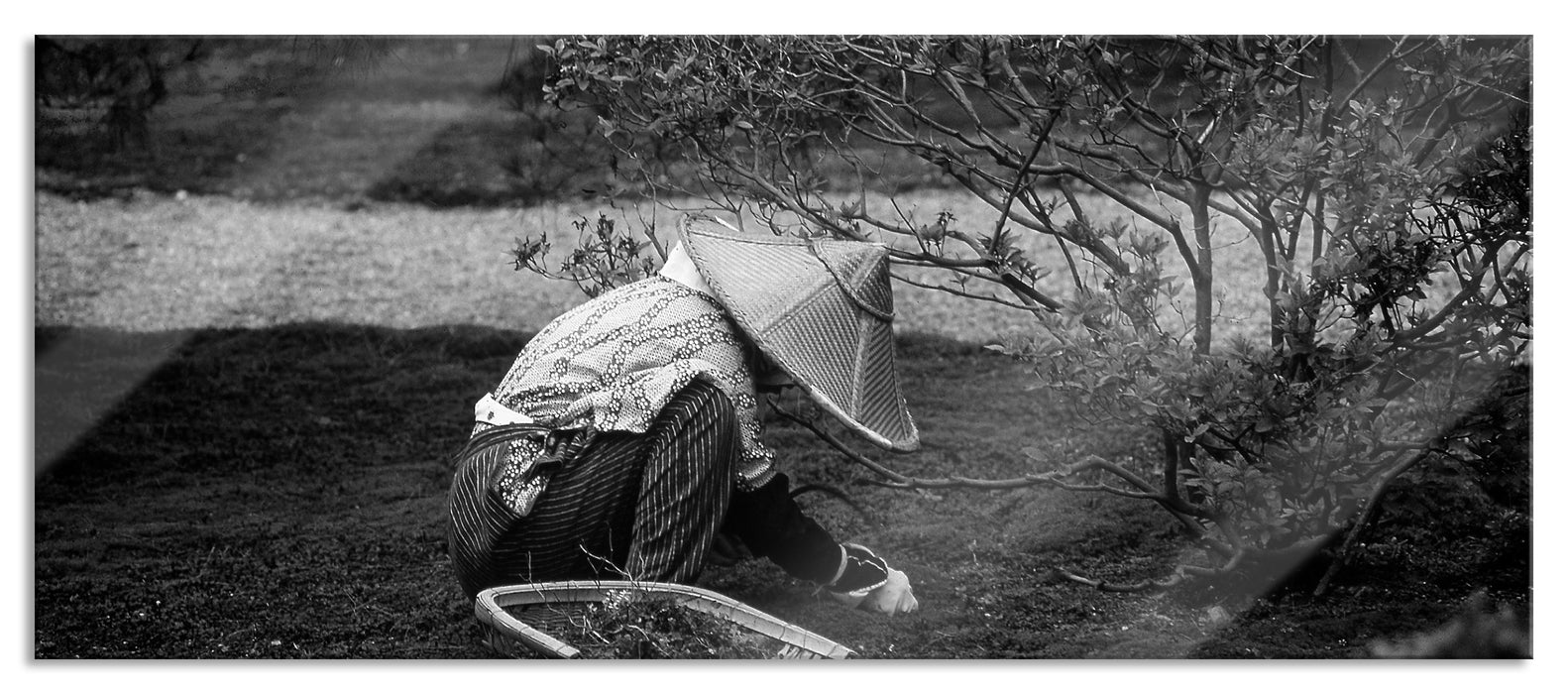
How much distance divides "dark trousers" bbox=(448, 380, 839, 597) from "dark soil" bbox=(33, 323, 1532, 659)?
1.20ft

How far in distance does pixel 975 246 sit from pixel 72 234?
2.05m

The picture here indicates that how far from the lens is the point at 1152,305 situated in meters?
2.33

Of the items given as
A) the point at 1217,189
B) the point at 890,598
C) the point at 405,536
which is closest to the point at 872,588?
the point at 890,598

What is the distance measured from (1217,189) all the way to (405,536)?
181 cm

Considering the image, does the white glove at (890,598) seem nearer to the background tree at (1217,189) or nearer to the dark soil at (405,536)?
the dark soil at (405,536)

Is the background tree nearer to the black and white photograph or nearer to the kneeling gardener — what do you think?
the black and white photograph

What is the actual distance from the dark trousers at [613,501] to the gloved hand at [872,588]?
0.98 feet

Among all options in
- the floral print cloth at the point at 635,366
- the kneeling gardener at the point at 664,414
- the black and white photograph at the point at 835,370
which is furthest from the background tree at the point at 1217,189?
the floral print cloth at the point at 635,366

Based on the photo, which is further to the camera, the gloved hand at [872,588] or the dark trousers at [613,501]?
the gloved hand at [872,588]

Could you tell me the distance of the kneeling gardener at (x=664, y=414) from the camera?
2.22 m

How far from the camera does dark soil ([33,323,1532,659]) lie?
8.50 ft

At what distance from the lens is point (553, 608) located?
2.32 meters
